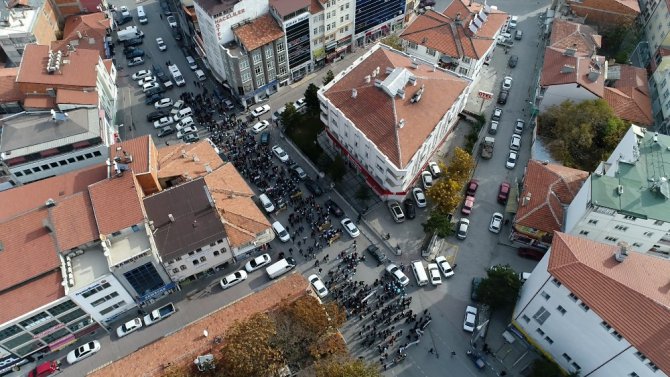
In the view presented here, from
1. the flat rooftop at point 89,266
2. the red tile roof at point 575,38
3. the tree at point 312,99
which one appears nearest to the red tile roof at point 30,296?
the flat rooftop at point 89,266

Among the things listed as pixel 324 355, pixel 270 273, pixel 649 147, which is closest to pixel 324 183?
pixel 270 273

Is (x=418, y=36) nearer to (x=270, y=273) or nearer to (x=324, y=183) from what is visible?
(x=324, y=183)

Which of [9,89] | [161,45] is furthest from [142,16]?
[9,89]

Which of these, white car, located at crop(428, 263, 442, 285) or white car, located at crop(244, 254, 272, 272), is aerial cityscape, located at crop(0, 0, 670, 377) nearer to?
white car, located at crop(244, 254, 272, 272)

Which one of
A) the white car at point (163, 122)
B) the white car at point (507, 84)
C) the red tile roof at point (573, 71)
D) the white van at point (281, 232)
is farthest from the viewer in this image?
the white car at point (507, 84)

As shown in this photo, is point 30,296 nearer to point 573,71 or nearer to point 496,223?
point 496,223

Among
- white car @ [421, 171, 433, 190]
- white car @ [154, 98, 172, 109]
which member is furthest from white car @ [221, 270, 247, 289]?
white car @ [154, 98, 172, 109]

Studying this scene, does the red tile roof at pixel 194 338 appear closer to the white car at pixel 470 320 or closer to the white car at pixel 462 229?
the white car at pixel 470 320
